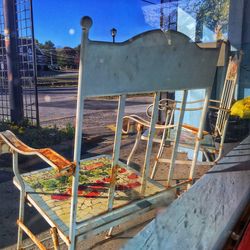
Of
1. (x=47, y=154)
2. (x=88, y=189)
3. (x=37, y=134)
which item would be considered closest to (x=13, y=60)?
(x=37, y=134)

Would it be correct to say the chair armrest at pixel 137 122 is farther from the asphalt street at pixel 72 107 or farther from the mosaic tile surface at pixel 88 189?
the asphalt street at pixel 72 107

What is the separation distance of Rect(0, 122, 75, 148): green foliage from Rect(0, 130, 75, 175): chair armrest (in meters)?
2.21

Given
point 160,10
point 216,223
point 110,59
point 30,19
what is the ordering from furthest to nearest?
point 30,19
point 160,10
point 216,223
point 110,59

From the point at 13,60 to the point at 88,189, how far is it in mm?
2944

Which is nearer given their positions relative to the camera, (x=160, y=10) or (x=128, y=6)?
(x=128, y=6)

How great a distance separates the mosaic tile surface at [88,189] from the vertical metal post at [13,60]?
2.67 metres

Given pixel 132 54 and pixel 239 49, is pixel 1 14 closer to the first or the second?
pixel 239 49

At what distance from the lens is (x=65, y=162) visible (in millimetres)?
825

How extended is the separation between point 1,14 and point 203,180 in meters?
3.35

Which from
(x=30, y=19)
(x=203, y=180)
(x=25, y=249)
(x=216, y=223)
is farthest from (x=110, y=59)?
(x=30, y=19)

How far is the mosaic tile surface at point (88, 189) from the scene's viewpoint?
1.03 metres

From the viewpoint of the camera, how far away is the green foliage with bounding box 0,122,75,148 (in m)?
3.29

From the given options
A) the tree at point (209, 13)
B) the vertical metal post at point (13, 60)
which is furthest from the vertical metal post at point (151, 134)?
the vertical metal post at point (13, 60)

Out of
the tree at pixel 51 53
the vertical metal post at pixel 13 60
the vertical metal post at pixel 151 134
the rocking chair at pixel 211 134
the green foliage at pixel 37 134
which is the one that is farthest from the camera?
the vertical metal post at pixel 13 60
